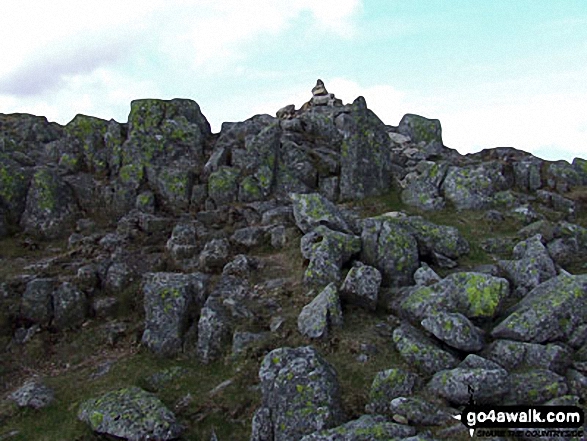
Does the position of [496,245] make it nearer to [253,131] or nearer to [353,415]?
[353,415]

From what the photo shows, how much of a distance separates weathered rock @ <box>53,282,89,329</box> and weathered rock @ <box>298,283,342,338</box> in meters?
11.9

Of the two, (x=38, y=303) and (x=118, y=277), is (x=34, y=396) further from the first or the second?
(x=118, y=277)

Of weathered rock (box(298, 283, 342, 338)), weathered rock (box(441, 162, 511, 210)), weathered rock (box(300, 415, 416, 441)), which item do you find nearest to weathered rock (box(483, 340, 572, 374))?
weathered rock (box(300, 415, 416, 441))

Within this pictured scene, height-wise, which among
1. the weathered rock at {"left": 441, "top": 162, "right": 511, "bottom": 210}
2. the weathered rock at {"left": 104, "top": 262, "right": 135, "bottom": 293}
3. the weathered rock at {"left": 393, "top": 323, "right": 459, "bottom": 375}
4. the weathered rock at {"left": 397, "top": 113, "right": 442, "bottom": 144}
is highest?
the weathered rock at {"left": 397, "top": 113, "right": 442, "bottom": 144}

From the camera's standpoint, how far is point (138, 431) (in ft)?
56.9

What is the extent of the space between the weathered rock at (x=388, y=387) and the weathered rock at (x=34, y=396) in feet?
43.1

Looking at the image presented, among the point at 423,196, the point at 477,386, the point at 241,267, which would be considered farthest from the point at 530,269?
the point at 241,267

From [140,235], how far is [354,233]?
14732 mm

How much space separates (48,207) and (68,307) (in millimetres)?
13516

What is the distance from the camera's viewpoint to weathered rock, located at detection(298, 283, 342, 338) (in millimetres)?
21594

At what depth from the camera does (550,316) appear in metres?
20.1

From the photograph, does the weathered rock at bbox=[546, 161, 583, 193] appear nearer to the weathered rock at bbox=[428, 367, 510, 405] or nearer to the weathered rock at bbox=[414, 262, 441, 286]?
the weathered rock at bbox=[414, 262, 441, 286]

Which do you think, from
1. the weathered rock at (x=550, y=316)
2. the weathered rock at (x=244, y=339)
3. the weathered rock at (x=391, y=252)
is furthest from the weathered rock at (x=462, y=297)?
the weathered rock at (x=244, y=339)

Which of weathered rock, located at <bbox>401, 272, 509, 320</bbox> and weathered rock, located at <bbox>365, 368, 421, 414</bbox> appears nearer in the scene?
weathered rock, located at <bbox>365, 368, 421, 414</bbox>
